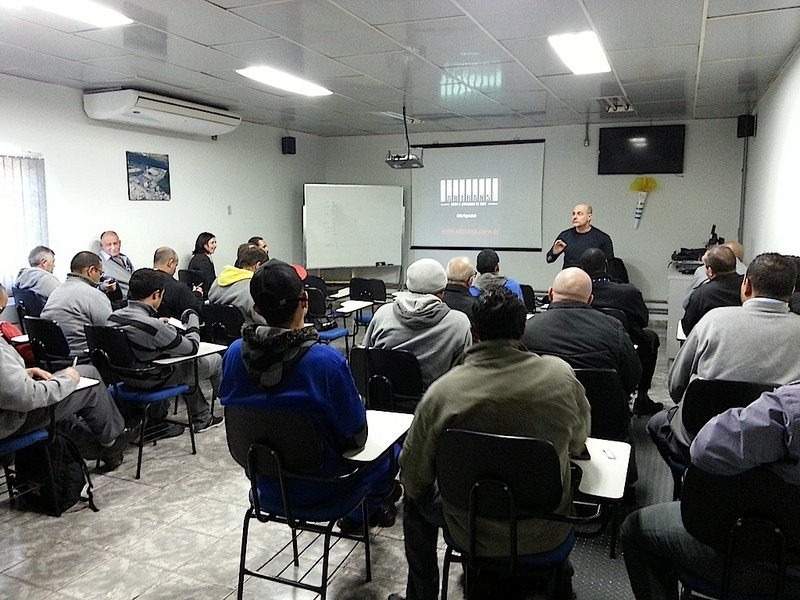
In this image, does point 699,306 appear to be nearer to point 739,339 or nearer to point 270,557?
point 739,339

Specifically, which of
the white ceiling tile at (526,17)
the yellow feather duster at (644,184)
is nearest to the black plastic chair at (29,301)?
the white ceiling tile at (526,17)

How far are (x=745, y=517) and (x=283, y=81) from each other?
5003 mm

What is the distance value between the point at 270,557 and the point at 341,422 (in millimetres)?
1098

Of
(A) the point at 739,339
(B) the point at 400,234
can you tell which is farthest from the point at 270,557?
(B) the point at 400,234

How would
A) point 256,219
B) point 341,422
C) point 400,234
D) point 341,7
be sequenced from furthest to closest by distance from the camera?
point 400,234 → point 256,219 → point 341,7 → point 341,422

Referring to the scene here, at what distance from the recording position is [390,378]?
9.98 feet

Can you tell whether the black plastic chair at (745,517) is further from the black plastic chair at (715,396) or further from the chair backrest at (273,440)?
the chair backrest at (273,440)

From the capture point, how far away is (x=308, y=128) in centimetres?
866

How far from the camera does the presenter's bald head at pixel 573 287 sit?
118 inches

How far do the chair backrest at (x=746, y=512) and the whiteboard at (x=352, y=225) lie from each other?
738cm

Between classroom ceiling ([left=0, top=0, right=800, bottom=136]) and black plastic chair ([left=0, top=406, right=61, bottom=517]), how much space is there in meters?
2.30

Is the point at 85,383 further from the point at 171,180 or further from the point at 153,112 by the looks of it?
the point at 171,180

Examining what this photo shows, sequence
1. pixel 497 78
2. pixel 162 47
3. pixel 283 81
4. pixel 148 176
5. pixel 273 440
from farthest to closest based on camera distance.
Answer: pixel 148 176 → pixel 283 81 → pixel 497 78 → pixel 162 47 → pixel 273 440

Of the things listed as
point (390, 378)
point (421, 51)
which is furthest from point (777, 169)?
point (390, 378)
